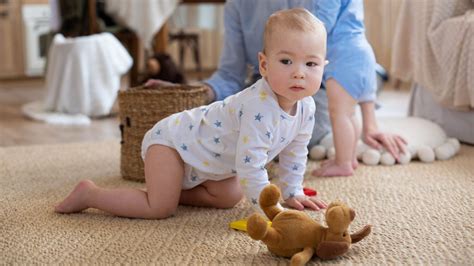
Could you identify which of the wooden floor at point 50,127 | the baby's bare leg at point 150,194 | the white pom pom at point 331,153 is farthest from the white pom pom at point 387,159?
the wooden floor at point 50,127

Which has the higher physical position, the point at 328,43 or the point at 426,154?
the point at 328,43

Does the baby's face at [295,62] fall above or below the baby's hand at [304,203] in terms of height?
above

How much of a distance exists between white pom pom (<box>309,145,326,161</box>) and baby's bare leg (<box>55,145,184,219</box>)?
70 cm

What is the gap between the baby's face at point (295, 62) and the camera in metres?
1.17

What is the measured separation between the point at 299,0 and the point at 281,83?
612 mm

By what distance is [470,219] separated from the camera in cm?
131

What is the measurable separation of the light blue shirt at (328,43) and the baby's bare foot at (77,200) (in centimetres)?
54

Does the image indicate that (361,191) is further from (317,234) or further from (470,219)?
(317,234)

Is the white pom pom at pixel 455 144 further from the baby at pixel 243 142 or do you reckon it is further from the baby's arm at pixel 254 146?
the baby's arm at pixel 254 146

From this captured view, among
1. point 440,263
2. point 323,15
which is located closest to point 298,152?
point 440,263

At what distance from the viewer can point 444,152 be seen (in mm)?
1920

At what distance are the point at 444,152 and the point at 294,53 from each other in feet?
2.98

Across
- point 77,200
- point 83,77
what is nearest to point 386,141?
point 77,200

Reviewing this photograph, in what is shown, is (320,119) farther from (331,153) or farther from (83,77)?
(83,77)
